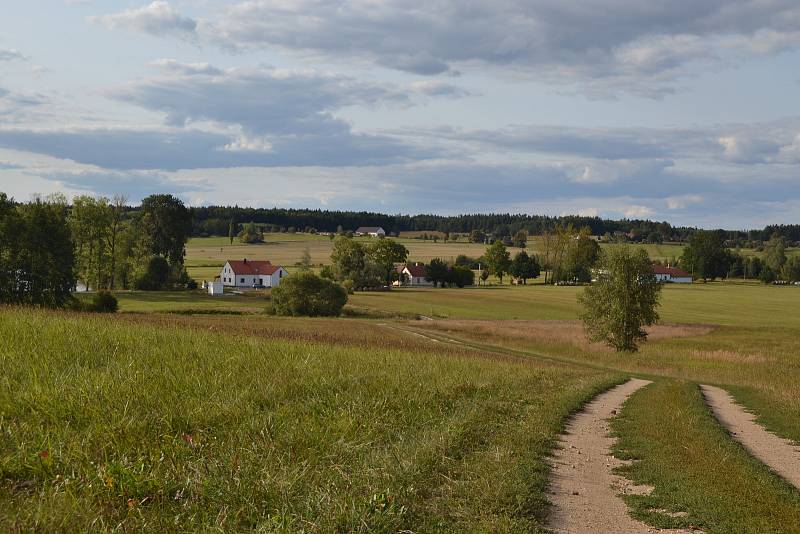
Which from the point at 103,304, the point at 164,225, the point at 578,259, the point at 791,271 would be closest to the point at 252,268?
the point at 164,225

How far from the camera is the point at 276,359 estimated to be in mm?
15938

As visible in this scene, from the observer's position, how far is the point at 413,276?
493ft

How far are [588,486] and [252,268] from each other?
128221mm

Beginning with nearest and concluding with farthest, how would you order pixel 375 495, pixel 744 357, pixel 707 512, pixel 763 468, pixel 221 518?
pixel 221 518 < pixel 375 495 < pixel 707 512 < pixel 763 468 < pixel 744 357

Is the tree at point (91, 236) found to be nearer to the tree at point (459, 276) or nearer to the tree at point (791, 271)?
the tree at point (459, 276)

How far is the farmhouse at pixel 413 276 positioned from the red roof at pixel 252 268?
87.2ft

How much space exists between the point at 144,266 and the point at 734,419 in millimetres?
100453

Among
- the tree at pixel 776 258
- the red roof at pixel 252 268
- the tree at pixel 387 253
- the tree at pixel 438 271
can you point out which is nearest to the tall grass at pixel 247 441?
the red roof at pixel 252 268

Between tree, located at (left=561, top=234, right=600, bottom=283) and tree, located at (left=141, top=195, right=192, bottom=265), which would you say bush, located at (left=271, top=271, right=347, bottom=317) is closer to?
tree, located at (left=141, top=195, right=192, bottom=265)

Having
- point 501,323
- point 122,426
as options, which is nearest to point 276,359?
point 122,426

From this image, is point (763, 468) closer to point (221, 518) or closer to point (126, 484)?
point (221, 518)

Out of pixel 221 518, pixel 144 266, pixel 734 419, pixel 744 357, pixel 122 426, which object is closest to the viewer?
pixel 221 518

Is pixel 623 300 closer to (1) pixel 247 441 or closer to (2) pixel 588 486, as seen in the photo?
(2) pixel 588 486

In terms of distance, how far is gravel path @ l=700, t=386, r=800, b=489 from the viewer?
1133cm
